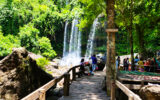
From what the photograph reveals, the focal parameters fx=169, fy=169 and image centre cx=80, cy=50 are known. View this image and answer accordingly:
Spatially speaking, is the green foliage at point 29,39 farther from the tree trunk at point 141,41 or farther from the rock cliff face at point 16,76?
the rock cliff face at point 16,76

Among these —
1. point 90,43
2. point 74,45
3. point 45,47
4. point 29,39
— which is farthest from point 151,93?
point 74,45

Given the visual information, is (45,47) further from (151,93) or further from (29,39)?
(151,93)

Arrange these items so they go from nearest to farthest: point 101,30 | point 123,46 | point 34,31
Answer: point 34,31
point 101,30
point 123,46

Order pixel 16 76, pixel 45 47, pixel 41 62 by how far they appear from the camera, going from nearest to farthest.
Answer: pixel 16 76, pixel 41 62, pixel 45 47

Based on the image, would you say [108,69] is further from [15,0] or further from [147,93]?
[15,0]

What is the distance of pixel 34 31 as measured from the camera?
21266 mm

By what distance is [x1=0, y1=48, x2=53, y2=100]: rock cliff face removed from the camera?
18.5ft

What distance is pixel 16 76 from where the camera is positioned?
5977 mm

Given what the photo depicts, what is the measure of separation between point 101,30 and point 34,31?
37.4 ft

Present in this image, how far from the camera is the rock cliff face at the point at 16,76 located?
5629 millimetres

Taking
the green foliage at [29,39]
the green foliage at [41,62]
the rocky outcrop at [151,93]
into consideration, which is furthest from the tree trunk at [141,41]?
the green foliage at [29,39]

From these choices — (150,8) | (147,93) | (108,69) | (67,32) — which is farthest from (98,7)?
(67,32)

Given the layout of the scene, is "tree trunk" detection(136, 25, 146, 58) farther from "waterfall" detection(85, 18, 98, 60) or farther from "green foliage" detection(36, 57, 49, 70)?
"waterfall" detection(85, 18, 98, 60)

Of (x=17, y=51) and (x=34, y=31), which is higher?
(x=34, y=31)
